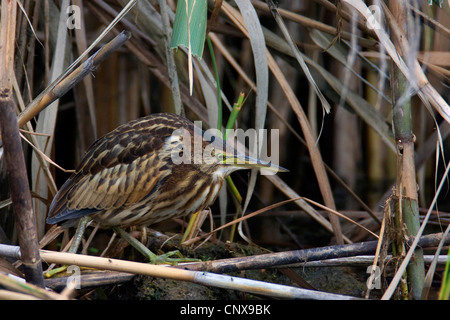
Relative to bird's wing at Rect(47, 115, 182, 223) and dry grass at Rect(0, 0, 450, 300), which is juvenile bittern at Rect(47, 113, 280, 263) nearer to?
bird's wing at Rect(47, 115, 182, 223)

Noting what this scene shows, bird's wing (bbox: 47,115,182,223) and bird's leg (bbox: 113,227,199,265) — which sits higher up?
bird's wing (bbox: 47,115,182,223)

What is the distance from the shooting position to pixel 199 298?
1821 millimetres

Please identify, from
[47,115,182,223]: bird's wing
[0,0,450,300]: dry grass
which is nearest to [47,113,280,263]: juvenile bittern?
[47,115,182,223]: bird's wing

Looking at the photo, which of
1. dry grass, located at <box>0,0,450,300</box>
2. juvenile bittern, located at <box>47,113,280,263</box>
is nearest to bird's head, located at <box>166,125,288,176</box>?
juvenile bittern, located at <box>47,113,280,263</box>

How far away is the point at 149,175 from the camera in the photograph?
6.74 feet

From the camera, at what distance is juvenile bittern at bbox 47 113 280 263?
206cm

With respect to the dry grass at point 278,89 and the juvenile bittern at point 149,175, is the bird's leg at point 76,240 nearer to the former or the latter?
the juvenile bittern at point 149,175

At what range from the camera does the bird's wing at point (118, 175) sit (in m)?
2.06

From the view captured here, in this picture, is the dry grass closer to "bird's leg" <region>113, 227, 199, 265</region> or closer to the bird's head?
the bird's head

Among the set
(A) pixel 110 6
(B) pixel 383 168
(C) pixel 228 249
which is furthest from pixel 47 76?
(B) pixel 383 168

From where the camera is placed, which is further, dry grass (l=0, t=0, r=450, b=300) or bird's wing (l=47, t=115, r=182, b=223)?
bird's wing (l=47, t=115, r=182, b=223)

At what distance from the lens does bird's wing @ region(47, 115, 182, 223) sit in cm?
206
